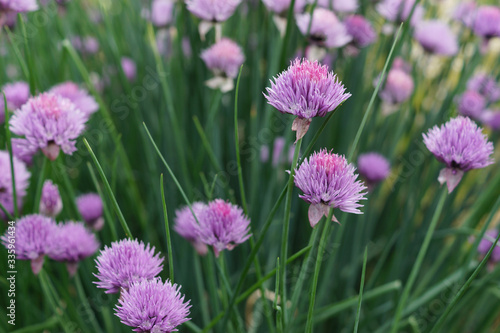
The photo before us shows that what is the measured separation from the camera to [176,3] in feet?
3.62

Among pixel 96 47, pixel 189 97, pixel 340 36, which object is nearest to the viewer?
pixel 340 36

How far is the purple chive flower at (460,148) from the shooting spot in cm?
58

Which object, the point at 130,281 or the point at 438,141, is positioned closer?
the point at 130,281

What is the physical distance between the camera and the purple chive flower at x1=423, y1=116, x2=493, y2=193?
22.7 inches

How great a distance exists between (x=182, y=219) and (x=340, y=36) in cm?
50

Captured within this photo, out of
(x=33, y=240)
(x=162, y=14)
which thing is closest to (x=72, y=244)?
(x=33, y=240)

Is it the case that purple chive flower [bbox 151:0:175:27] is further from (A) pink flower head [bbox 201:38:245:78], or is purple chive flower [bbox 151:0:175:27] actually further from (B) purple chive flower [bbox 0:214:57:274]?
(B) purple chive flower [bbox 0:214:57:274]

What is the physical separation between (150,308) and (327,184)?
21 centimetres

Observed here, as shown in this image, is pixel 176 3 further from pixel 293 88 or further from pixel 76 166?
pixel 293 88

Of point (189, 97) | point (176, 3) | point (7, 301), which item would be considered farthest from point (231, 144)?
point (7, 301)

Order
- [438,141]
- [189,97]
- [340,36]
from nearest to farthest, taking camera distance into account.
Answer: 1. [438,141]
2. [340,36]
3. [189,97]

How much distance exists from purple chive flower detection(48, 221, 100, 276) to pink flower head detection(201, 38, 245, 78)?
0.41 meters

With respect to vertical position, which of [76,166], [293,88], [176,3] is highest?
[176,3]

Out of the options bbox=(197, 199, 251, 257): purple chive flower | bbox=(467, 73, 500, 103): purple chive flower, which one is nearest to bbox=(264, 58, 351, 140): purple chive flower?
bbox=(197, 199, 251, 257): purple chive flower
